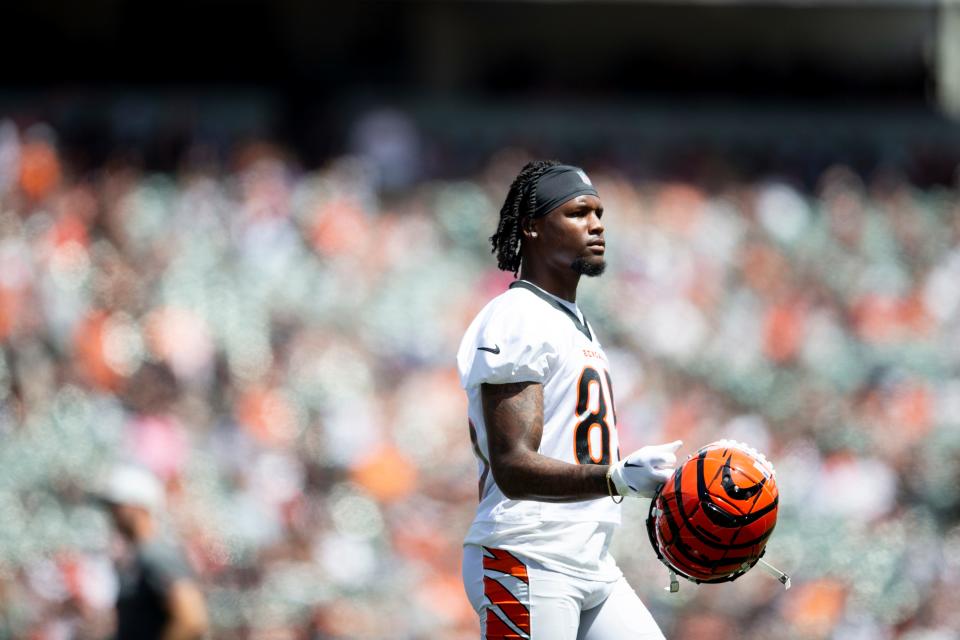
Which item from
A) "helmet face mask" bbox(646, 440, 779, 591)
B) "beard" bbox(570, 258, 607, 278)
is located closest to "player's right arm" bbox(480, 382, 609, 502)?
"helmet face mask" bbox(646, 440, 779, 591)

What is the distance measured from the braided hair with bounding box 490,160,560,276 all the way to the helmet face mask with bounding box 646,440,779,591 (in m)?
1.00

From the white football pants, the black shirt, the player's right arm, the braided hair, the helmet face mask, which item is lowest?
the black shirt

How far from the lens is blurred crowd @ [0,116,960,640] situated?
11.7 m

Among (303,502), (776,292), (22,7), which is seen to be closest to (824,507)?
(776,292)

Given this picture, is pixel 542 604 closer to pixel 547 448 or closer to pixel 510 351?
pixel 547 448

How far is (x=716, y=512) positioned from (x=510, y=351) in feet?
2.44

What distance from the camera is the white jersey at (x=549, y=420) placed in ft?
14.0

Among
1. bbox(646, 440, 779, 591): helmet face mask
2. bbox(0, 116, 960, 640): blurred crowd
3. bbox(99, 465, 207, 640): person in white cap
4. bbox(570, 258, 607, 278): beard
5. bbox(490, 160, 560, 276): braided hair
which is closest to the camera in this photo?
bbox(646, 440, 779, 591): helmet face mask

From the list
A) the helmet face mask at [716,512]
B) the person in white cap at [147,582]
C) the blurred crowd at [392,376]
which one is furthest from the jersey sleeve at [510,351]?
the blurred crowd at [392,376]

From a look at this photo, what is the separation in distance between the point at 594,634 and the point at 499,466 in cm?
65

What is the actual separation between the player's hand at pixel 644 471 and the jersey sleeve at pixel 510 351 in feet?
1.39

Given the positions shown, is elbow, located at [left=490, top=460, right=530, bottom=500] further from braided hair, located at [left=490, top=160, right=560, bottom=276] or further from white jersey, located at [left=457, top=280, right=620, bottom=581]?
braided hair, located at [left=490, top=160, right=560, bottom=276]

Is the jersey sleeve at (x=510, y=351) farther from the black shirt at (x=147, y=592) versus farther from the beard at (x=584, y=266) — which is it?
the black shirt at (x=147, y=592)

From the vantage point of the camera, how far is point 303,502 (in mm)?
12344
